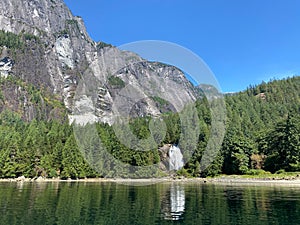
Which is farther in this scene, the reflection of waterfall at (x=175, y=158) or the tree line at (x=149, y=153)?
the reflection of waterfall at (x=175, y=158)

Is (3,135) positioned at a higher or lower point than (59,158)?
higher

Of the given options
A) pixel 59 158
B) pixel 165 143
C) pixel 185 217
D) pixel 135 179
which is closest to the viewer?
pixel 185 217

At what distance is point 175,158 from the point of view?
96.3 metres

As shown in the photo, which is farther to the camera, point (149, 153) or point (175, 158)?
point (175, 158)

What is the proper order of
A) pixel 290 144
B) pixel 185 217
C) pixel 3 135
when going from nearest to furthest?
pixel 185 217
pixel 290 144
pixel 3 135

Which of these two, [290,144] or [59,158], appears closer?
[290,144]

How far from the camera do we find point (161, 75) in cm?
2911

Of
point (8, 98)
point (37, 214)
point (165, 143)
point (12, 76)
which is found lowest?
point (37, 214)

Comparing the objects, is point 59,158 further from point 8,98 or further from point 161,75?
point 8,98

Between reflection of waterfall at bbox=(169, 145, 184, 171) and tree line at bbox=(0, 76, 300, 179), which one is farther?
reflection of waterfall at bbox=(169, 145, 184, 171)

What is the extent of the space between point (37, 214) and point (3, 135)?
9099 cm

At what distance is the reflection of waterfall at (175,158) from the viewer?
94.2 metres

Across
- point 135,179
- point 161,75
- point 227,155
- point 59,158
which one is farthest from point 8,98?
point 161,75

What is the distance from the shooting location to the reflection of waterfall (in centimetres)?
9425
